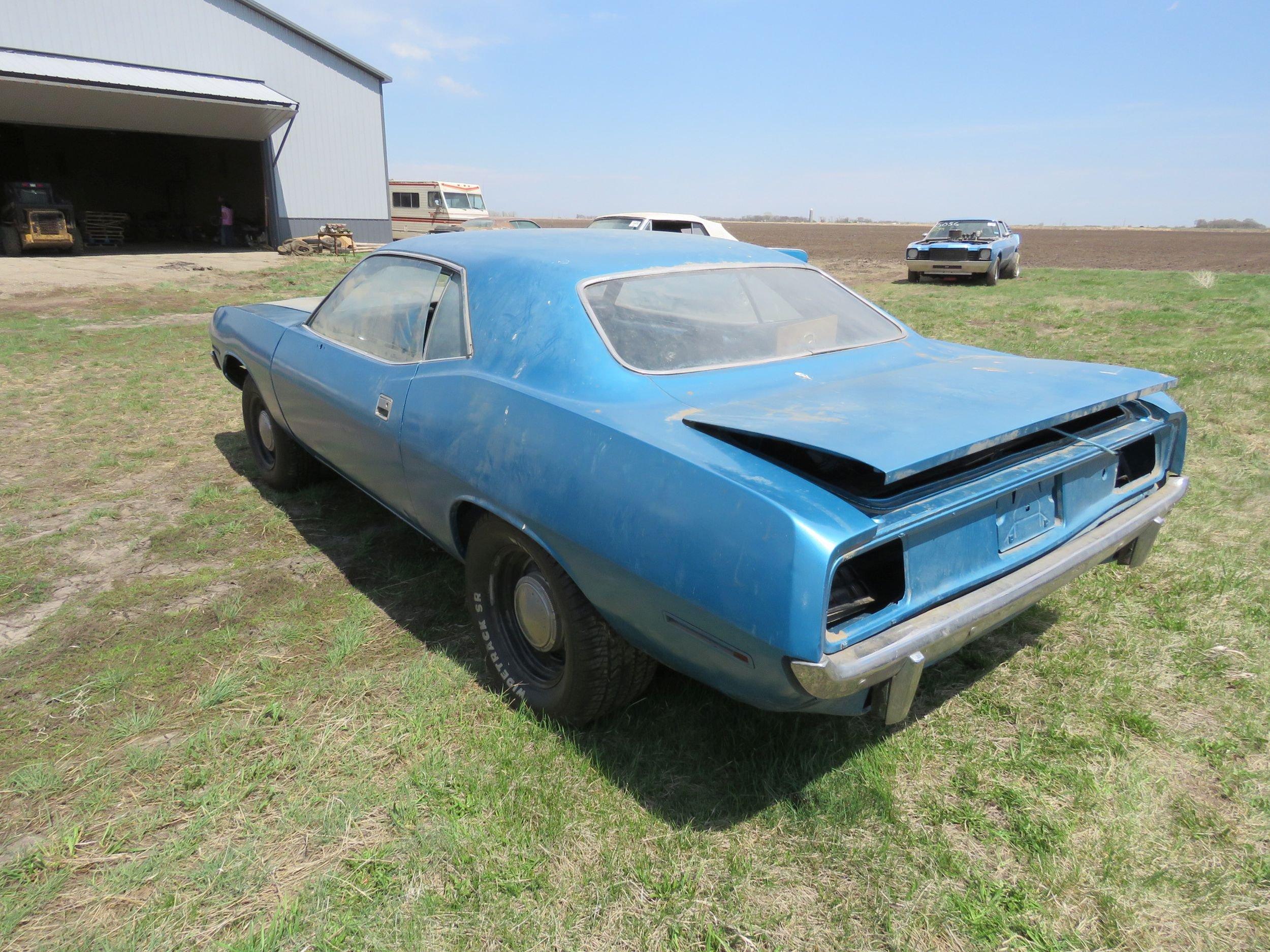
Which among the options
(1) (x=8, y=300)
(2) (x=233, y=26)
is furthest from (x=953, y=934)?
(2) (x=233, y=26)

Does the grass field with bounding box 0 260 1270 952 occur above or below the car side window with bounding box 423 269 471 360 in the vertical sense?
below

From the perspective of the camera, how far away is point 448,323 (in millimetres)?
2887

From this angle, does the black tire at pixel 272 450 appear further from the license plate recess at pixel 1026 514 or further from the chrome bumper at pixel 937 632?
the license plate recess at pixel 1026 514

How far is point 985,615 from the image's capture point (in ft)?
6.58

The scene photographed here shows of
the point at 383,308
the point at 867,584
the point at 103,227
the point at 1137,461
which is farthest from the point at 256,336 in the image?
the point at 103,227

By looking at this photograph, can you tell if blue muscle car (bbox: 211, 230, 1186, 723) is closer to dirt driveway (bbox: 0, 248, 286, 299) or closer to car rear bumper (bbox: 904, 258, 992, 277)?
dirt driveway (bbox: 0, 248, 286, 299)

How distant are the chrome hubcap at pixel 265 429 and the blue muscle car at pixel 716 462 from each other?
1056 mm

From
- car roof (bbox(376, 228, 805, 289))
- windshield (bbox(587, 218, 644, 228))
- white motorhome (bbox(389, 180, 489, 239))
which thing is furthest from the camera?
white motorhome (bbox(389, 180, 489, 239))

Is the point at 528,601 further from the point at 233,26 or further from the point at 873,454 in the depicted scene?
the point at 233,26

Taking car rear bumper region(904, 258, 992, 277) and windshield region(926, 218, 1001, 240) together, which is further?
windshield region(926, 218, 1001, 240)

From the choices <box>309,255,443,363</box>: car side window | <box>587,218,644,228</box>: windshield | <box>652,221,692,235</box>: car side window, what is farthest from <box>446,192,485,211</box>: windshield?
<box>309,255,443,363</box>: car side window

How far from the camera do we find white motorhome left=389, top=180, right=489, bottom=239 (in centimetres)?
2631

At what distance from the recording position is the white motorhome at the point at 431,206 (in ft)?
86.3

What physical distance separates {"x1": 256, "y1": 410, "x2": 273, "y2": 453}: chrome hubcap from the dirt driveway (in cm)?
1042
